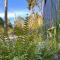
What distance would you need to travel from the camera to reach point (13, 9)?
3.30 meters

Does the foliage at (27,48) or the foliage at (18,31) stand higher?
the foliage at (18,31)

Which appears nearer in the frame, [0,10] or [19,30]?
[19,30]

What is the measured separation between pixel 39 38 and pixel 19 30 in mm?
233

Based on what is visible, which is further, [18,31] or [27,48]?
[18,31]

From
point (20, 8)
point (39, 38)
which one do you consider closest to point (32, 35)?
point (39, 38)

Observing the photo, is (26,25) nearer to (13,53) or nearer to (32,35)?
(32,35)

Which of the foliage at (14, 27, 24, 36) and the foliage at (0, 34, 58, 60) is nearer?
the foliage at (0, 34, 58, 60)

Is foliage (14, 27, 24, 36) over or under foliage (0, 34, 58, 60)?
over

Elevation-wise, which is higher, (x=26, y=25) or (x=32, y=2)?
(x=32, y=2)

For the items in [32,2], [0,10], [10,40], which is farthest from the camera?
[32,2]

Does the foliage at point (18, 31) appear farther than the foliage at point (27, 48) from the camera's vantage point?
Yes

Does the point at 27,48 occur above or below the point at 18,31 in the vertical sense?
below

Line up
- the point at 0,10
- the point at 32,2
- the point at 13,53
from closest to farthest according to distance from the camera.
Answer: the point at 13,53 → the point at 0,10 → the point at 32,2

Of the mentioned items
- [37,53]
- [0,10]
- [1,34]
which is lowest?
[37,53]
